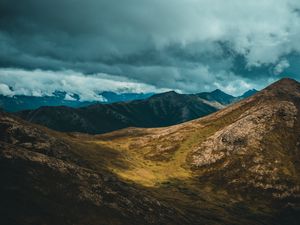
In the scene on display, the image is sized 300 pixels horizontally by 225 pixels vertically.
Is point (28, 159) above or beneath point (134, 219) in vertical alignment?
above

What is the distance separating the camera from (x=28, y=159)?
16238cm

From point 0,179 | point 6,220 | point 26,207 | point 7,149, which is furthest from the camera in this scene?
point 7,149

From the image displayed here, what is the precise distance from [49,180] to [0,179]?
806 inches

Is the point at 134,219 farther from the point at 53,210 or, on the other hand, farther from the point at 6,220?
the point at 6,220

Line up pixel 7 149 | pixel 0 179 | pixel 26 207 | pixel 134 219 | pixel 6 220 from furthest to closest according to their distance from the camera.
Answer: pixel 7 149
pixel 134 219
pixel 0 179
pixel 26 207
pixel 6 220

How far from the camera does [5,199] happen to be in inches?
5007

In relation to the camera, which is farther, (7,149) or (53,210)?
(7,149)

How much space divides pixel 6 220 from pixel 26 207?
41.8 feet

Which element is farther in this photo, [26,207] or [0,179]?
[0,179]

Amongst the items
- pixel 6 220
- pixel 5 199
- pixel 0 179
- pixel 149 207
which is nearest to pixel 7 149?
pixel 0 179

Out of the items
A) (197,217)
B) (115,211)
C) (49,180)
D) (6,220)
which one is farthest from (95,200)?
(197,217)

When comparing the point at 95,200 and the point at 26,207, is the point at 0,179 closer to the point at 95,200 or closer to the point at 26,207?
the point at 26,207

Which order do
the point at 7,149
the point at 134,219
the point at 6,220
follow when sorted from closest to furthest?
the point at 6,220 → the point at 134,219 → the point at 7,149

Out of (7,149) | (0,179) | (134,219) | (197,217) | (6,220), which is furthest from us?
(197,217)
